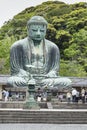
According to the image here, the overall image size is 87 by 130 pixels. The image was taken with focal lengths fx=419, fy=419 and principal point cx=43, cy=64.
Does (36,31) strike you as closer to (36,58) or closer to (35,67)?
(36,58)

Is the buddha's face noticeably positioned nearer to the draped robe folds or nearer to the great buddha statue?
the great buddha statue

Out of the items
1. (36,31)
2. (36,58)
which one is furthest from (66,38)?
(36,31)

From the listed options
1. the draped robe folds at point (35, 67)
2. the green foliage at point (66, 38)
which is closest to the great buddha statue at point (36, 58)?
the draped robe folds at point (35, 67)

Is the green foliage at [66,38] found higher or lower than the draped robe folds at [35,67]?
higher

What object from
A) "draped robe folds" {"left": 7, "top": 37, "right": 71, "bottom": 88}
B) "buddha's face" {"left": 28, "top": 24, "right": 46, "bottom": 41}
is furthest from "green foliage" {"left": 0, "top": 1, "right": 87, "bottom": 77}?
"buddha's face" {"left": 28, "top": 24, "right": 46, "bottom": 41}

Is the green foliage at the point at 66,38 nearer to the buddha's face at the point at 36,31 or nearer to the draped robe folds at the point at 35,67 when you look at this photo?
the draped robe folds at the point at 35,67

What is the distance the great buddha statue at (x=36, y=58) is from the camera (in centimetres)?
2041

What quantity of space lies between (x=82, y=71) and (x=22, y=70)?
22.3 metres

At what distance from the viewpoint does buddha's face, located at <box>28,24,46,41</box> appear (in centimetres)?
2060

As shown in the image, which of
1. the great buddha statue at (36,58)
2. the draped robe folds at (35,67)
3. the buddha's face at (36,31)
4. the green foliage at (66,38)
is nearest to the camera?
the draped robe folds at (35,67)

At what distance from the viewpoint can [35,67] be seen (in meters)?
20.7

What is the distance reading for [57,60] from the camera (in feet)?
70.5

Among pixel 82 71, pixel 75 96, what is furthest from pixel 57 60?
pixel 82 71
